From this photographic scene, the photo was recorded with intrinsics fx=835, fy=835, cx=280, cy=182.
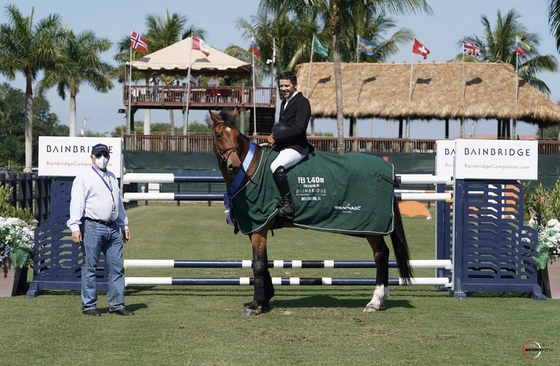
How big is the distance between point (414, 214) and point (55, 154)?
19.8m

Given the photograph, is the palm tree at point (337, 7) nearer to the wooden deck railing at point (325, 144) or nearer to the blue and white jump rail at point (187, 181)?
the wooden deck railing at point (325, 144)

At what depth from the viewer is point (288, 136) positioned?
9.09 meters

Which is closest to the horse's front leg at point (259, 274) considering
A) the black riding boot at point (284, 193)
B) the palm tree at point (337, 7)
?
the black riding boot at point (284, 193)

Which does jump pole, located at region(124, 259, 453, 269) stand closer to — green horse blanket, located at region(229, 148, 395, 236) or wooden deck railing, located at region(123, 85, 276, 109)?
green horse blanket, located at region(229, 148, 395, 236)

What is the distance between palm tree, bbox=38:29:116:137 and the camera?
200 feet

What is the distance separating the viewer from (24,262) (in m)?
10.2

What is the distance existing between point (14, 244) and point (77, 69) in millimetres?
54546

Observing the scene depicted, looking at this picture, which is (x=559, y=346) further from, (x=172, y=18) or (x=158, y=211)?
(x=172, y=18)

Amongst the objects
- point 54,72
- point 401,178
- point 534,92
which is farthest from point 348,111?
point 401,178

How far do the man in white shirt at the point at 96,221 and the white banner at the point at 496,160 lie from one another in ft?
14.0

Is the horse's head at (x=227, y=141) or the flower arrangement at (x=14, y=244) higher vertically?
the horse's head at (x=227, y=141)

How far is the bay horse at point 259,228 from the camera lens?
8.74 m

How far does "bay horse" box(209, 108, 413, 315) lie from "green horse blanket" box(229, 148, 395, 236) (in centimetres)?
8

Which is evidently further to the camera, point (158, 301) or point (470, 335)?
point (158, 301)
